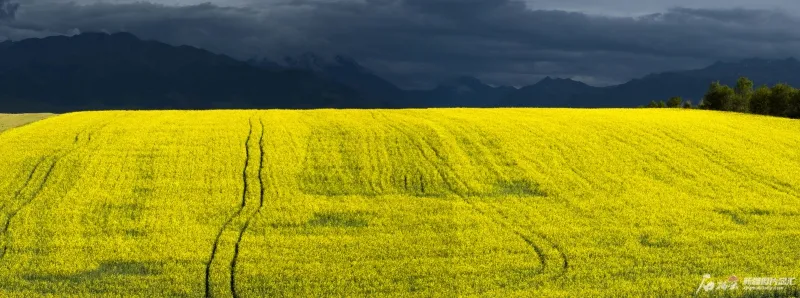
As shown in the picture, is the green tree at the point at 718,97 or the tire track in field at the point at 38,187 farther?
the green tree at the point at 718,97

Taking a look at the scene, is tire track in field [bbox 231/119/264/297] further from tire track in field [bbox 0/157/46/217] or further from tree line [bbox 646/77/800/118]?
tree line [bbox 646/77/800/118]

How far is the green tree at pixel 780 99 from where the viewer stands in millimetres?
71750

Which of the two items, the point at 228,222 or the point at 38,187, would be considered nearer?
the point at 228,222

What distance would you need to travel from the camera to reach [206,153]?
126 ft

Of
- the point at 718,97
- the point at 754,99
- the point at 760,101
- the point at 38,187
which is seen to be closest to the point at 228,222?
the point at 38,187

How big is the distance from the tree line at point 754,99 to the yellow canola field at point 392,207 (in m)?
25.6

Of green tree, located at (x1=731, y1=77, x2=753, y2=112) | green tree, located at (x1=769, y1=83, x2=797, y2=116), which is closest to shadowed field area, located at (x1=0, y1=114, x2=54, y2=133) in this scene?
green tree, located at (x1=769, y1=83, x2=797, y2=116)

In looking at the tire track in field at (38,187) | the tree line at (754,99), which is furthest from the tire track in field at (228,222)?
the tree line at (754,99)

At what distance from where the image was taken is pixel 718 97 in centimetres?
7994

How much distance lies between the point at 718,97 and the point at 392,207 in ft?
198

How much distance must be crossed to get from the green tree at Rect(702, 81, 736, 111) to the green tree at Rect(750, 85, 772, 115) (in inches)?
99.1

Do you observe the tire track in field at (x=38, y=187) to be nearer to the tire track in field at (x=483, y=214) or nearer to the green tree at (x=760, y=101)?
the tire track in field at (x=483, y=214)

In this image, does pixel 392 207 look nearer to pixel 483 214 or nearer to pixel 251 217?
pixel 483 214

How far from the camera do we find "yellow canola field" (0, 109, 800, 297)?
73.0ft
